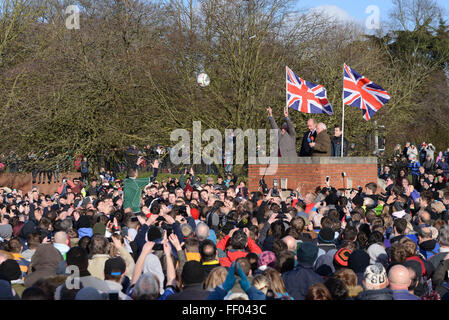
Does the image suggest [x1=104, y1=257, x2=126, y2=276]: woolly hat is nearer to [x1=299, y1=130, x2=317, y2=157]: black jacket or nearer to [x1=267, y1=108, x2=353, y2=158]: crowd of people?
[x1=267, y1=108, x2=353, y2=158]: crowd of people

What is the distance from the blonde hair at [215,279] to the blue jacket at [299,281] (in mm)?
884

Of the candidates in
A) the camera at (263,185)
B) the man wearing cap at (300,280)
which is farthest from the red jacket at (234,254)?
the camera at (263,185)

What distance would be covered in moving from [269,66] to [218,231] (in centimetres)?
1685

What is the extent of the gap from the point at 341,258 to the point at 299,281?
86 cm

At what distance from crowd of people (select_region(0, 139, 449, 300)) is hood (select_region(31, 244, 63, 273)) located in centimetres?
1

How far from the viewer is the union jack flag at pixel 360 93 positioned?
1884cm

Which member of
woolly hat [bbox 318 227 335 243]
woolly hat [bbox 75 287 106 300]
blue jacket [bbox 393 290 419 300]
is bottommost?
blue jacket [bbox 393 290 419 300]

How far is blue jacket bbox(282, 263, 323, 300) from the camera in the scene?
6438 millimetres

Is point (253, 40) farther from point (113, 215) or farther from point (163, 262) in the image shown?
point (163, 262)

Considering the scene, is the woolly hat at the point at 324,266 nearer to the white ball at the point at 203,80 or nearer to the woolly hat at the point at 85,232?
the woolly hat at the point at 85,232

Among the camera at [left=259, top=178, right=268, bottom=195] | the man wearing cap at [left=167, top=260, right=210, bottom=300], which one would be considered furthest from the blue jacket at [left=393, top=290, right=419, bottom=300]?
the camera at [left=259, top=178, right=268, bottom=195]

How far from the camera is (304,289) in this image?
21.2ft

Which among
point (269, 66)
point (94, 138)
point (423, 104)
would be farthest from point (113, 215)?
point (423, 104)

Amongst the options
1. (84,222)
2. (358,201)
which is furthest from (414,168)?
(84,222)
